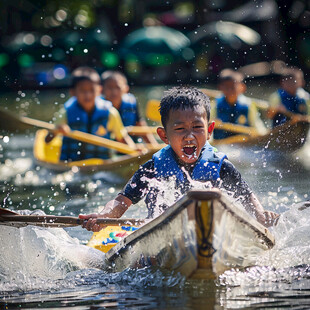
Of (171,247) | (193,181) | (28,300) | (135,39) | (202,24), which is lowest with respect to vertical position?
(28,300)

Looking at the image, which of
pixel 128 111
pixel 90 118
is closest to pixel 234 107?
pixel 128 111

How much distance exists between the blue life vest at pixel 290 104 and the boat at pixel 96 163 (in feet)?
8.47

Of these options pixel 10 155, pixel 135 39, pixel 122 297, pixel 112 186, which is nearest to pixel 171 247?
pixel 122 297

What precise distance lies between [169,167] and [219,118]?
21.0 feet

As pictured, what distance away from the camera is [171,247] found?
11.4 ft

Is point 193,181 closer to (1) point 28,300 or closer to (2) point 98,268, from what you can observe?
(2) point 98,268

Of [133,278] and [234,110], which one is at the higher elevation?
[234,110]

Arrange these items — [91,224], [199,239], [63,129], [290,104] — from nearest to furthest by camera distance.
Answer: [199,239]
[91,224]
[63,129]
[290,104]

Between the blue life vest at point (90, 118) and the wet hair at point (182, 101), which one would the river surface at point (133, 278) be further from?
the blue life vest at point (90, 118)

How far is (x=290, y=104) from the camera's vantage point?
10.6 metres

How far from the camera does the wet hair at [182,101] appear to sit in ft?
13.3

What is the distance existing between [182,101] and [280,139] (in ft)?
17.5

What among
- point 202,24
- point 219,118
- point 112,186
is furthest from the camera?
point 202,24

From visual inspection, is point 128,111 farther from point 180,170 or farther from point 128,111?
point 180,170
